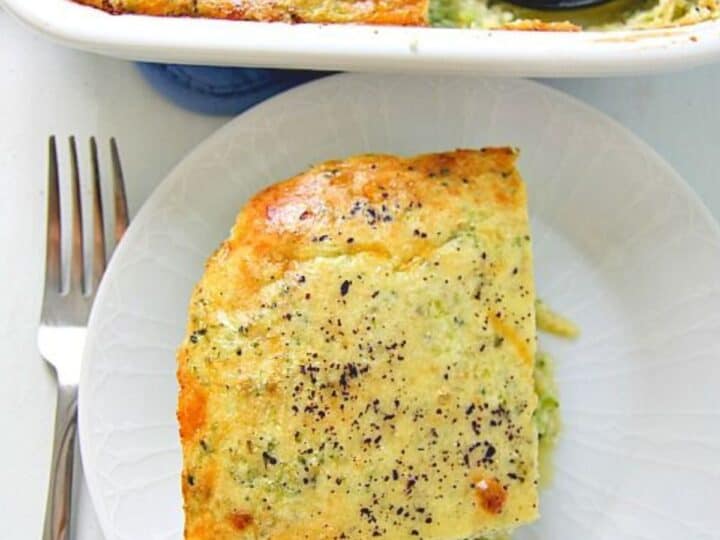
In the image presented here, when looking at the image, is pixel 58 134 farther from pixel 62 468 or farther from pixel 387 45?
pixel 387 45

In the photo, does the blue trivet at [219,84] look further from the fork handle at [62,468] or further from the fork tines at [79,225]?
the fork handle at [62,468]

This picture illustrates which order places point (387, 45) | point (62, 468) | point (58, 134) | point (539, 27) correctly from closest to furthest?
point (387, 45)
point (539, 27)
point (62, 468)
point (58, 134)

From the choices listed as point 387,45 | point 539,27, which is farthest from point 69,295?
point 539,27

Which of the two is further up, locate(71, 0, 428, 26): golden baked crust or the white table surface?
locate(71, 0, 428, 26): golden baked crust

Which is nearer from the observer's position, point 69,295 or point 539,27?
point 539,27

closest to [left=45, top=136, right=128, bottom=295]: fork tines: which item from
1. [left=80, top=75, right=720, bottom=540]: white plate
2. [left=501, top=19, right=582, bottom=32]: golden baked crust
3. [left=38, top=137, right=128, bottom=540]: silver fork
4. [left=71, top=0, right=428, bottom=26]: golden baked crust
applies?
[left=38, top=137, right=128, bottom=540]: silver fork

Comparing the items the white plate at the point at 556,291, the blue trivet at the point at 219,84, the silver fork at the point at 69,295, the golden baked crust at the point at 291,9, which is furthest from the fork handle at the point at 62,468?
the golden baked crust at the point at 291,9

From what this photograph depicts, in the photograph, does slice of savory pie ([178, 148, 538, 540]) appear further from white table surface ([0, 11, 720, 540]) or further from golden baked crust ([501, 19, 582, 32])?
white table surface ([0, 11, 720, 540])
